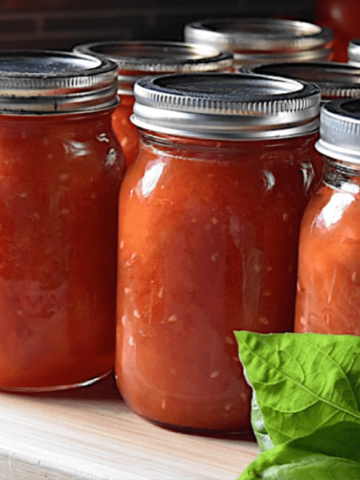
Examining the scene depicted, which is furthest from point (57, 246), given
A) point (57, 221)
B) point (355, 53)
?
point (355, 53)

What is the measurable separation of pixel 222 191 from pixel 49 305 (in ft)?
0.72

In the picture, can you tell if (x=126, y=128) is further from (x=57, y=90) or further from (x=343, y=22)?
(x=343, y=22)

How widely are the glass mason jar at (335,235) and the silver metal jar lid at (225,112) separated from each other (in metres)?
0.03

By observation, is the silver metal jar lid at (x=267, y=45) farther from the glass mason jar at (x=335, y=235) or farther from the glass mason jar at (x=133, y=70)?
the glass mason jar at (x=335, y=235)

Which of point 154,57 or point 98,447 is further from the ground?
point 154,57

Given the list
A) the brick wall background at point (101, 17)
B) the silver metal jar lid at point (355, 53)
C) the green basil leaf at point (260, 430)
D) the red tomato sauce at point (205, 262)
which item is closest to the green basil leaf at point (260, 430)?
the green basil leaf at point (260, 430)

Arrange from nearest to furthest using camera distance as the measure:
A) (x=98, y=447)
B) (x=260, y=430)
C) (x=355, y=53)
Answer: (x=260, y=430), (x=98, y=447), (x=355, y=53)

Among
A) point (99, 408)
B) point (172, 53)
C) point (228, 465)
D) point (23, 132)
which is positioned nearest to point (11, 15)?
point (172, 53)

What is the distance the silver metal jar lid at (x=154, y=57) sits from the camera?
0.92m

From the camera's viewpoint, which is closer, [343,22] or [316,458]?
[316,458]

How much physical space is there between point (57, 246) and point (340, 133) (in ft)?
0.96

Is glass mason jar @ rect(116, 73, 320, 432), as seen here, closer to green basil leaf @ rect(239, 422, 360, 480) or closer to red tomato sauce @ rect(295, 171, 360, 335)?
red tomato sauce @ rect(295, 171, 360, 335)

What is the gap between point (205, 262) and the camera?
29.7 inches

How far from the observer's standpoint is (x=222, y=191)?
741mm
